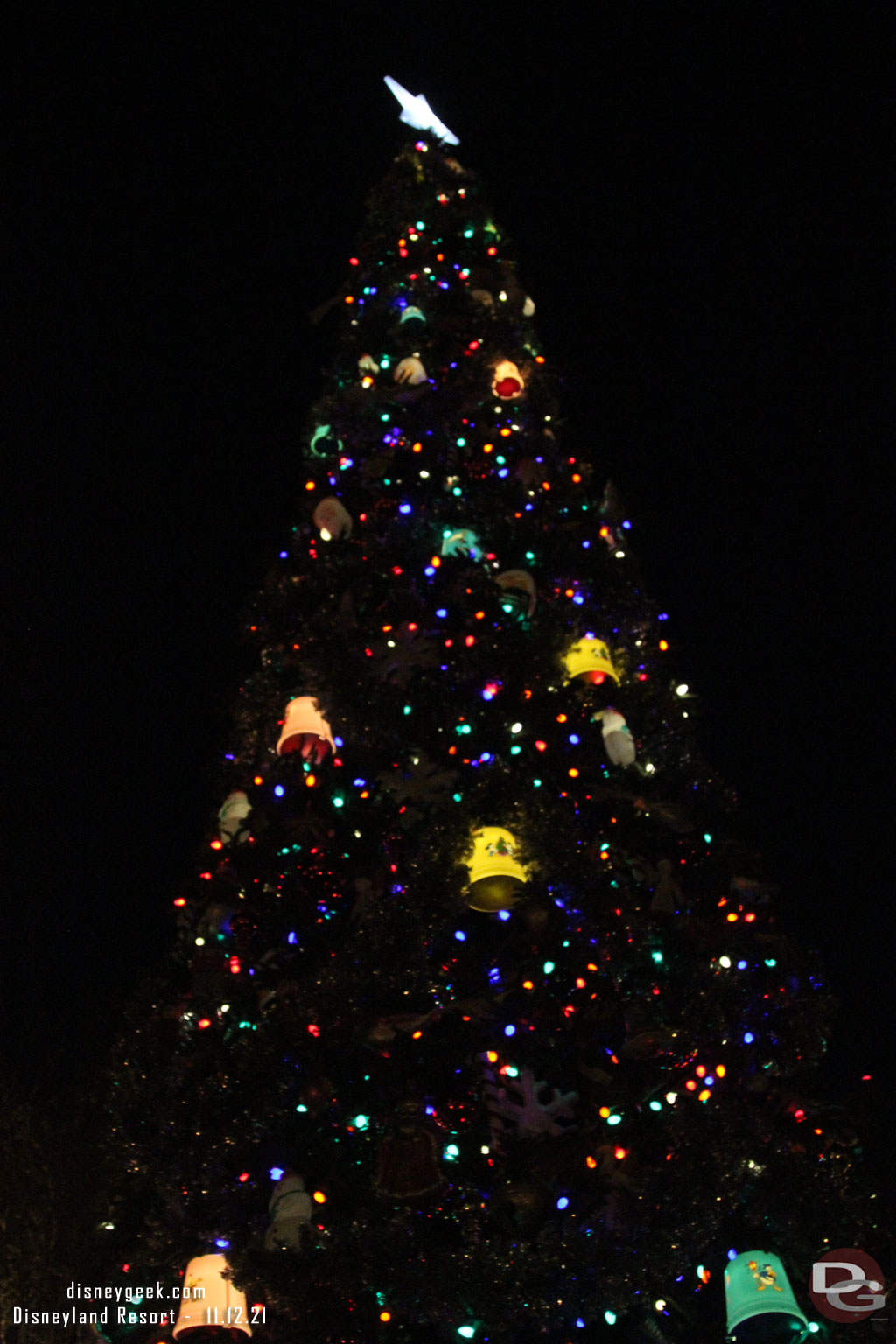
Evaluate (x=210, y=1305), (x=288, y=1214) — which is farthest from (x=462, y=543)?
(x=210, y=1305)

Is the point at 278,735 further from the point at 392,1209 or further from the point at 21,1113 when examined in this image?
the point at 21,1113

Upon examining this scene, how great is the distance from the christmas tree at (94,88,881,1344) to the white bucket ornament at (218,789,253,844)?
34 mm

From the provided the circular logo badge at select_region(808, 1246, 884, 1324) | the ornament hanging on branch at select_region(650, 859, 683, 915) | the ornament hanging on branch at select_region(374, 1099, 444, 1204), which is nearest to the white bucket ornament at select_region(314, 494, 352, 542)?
the ornament hanging on branch at select_region(650, 859, 683, 915)

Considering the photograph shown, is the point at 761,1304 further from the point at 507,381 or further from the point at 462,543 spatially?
the point at 507,381

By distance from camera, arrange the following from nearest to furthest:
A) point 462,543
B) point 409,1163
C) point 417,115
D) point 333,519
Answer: point 409,1163 → point 462,543 → point 333,519 → point 417,115

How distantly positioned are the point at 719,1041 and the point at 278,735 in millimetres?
2320

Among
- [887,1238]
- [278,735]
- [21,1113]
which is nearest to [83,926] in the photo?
[21,1113]

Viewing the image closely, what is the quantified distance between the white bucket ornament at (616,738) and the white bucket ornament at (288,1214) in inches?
82.1

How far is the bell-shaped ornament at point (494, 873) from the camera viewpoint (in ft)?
11.9

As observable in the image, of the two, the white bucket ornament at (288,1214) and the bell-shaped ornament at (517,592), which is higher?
the bell-shaped ornament at (517,592)

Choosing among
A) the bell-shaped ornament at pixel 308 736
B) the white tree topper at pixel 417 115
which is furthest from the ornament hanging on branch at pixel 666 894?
the white tree topper at pixel 417 115

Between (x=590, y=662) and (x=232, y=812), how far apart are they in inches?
74.1

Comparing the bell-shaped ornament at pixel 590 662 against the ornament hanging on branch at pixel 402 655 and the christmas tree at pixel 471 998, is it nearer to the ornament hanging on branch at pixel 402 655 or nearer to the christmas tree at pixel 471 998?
the christmas tree at pixel 471 998

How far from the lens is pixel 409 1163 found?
3.01 m
